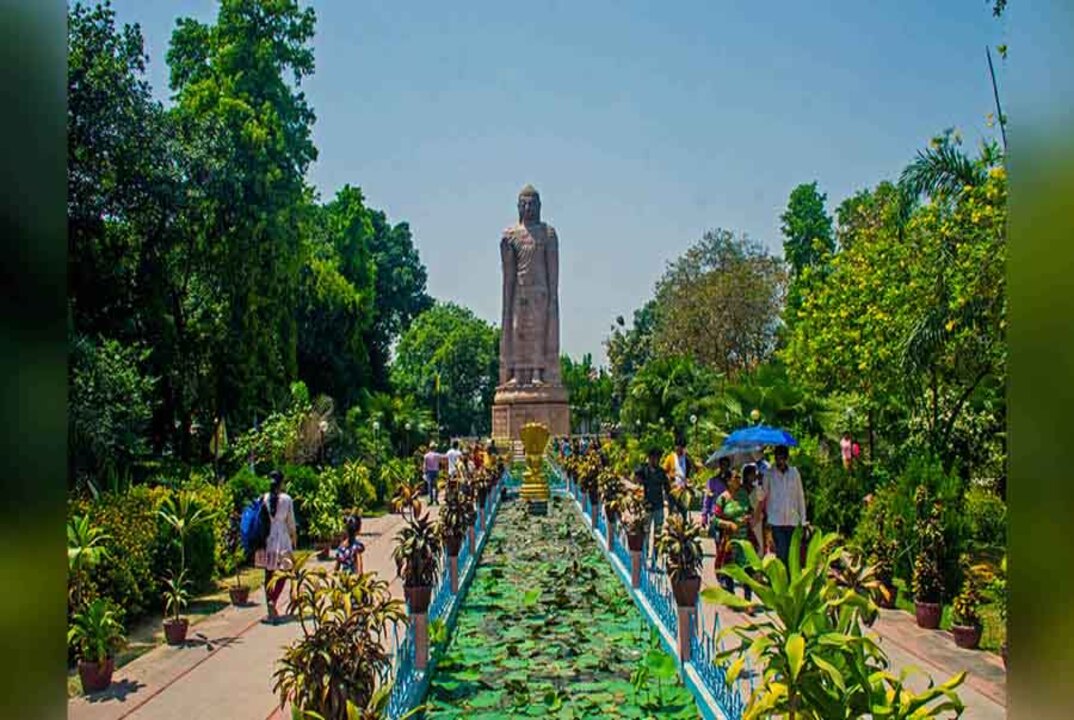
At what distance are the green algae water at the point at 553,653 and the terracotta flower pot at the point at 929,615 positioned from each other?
2.65 m

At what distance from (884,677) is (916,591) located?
17.4ft

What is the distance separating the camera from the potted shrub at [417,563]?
766 centimetres

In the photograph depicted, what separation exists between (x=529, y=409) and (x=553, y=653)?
89.0 ft

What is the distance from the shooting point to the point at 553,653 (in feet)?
27.8

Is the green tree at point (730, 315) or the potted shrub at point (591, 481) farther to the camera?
the green tree at point (730, 315)

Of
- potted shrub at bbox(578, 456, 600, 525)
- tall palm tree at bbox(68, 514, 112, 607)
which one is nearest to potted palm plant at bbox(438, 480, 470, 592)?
tall palm tree at bbox(68, 514, 112, 607)

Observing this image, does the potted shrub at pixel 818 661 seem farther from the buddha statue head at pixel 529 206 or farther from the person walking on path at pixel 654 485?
the buddha statue head at pixel 529 206

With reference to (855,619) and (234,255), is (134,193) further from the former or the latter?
(855,619)

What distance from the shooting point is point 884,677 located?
4.36 metres

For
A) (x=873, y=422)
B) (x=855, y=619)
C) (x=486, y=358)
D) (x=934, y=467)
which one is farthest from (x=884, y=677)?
(x=486, y=358)

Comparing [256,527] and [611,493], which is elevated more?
[611,493]

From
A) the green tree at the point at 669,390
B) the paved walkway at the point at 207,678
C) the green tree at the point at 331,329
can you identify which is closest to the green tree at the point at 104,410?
the paved walkway at the point at 207,678

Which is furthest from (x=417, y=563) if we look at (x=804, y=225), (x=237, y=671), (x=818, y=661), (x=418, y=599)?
(x=804, y=225)

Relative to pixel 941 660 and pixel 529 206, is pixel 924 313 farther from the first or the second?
pixel 529 206
